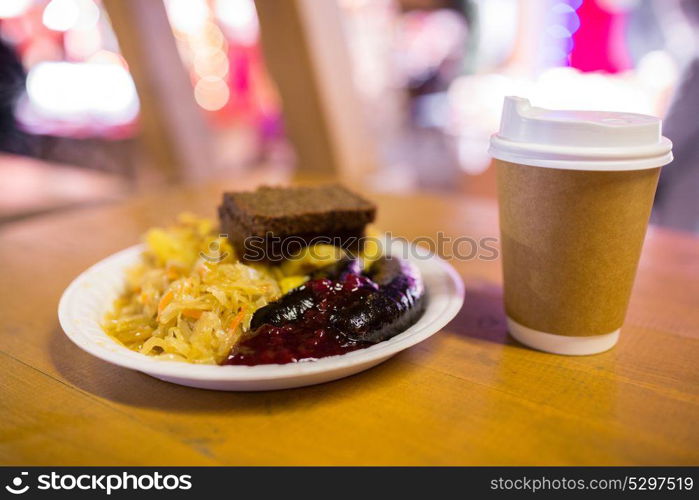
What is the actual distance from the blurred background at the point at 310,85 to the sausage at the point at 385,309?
114 centimetres

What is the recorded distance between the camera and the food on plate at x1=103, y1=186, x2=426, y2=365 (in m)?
0.88

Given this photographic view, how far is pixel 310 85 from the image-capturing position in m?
2.75

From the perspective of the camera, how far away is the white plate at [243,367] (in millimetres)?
786

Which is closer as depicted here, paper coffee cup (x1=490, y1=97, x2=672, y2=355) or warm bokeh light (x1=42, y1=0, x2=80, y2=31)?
paper coffee cup (x1=490, y1=97, x2=672, y2=355)

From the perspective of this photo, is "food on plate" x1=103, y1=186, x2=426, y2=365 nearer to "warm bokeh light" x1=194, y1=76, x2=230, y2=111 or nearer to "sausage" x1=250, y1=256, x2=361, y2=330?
"sausage" x1=250, y1=256, x2=361, y2=330

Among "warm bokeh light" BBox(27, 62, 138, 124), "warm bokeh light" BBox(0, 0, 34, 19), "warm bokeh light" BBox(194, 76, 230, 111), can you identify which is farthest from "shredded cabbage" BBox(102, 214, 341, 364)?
"warm bokeh light" BBox(194, 76, 230, 111)

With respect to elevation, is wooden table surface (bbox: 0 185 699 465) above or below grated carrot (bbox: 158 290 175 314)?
below

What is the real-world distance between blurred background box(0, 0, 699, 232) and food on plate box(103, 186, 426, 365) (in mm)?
1100

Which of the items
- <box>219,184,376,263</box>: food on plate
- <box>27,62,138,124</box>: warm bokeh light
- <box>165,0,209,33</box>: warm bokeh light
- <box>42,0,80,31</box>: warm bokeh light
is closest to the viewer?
<box>219,184,376,263</box>: food on plate

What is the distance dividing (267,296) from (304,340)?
0.19m

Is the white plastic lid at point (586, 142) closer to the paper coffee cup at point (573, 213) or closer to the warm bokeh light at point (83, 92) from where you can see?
the paper coffee cup at point (573, 213)

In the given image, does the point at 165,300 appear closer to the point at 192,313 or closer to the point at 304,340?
the point at 192,313

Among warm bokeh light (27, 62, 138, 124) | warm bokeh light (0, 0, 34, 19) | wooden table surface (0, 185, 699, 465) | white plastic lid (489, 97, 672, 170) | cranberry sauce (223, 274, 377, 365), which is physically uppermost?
warm bokeh light (0, 0, 34, 19)

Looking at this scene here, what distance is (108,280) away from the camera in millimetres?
1184
